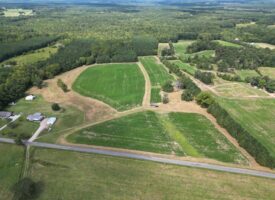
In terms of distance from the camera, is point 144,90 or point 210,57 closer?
point 144,90

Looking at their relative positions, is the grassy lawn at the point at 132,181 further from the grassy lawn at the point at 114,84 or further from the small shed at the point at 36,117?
the grassy lawn at the point at 114,84

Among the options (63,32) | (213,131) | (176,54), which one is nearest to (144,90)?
(213,131)

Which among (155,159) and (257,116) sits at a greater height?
(257,116)

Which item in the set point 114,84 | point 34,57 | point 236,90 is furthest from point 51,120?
point 34,57

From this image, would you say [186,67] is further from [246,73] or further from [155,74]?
[246,73]

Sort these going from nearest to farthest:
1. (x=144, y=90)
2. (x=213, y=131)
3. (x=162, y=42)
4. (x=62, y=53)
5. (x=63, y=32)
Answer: (x=213, y=131), (x=144, y=90), (x=62, y=53), (x=162, y=42), (x=63, y=32)

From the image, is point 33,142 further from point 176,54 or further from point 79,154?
point 176,54

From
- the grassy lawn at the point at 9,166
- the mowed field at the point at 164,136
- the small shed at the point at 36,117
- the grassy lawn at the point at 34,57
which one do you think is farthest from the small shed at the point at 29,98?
the grassy lawn at the point at 34,57
